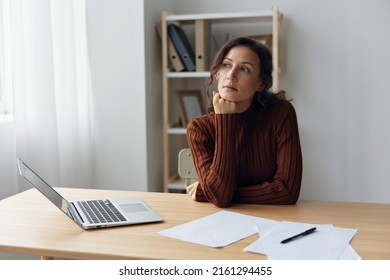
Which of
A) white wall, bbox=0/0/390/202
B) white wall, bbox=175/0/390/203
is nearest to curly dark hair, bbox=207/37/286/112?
white wall, bbox=0/0/390/202

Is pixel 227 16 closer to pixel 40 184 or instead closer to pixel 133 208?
pixel 133 208

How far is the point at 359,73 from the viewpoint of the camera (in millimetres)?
3146

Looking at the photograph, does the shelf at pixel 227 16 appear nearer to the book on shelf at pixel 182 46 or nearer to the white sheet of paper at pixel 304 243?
the book on shelf at pixel 182 46

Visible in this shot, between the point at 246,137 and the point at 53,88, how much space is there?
127 centimetres

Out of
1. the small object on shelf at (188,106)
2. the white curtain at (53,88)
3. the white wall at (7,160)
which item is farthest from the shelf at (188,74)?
the white wall at (7,160)

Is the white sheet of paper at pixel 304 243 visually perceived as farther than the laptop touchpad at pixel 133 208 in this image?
No

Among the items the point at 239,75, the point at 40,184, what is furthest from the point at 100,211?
the point at 239,75

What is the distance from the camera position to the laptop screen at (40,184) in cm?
134

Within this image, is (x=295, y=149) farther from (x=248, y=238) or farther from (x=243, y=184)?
(x=248, y=238)

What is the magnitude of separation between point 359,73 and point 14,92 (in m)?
2.10

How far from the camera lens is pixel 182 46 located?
10.0 feet

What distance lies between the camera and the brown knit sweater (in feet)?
5.25

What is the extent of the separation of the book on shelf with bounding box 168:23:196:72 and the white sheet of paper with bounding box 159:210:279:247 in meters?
1.77

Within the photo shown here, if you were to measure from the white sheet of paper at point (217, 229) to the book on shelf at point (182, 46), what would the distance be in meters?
1.77
